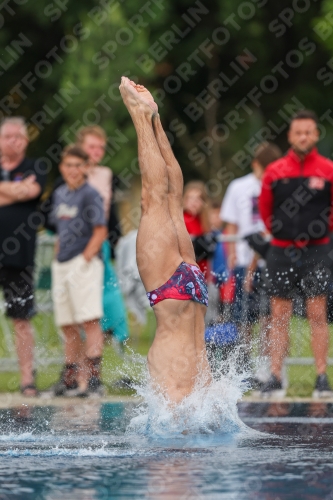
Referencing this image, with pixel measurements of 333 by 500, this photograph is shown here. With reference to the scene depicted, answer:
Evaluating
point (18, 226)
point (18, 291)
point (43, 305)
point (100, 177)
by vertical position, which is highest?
point (100, 177)

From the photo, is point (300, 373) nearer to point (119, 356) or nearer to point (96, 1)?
point (119, 356)

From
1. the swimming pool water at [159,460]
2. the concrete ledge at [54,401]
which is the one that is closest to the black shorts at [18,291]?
the concrete ledge at [54,401]

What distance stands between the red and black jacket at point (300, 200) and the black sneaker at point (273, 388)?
4.05ft

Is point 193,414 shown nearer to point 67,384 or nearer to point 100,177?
point 67,384

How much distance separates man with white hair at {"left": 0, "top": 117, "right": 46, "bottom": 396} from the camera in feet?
37.9

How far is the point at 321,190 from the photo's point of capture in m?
11.4

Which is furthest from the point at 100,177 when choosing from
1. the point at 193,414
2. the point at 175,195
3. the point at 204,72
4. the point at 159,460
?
the point at 204,72

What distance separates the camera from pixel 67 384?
11172 millimetres

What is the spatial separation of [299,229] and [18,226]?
2.54 metres

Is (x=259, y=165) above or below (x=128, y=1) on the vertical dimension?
below

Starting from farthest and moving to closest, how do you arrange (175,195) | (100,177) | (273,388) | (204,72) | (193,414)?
1. (204,72)
2. (100,177)
3. (273,388)
4. (175,195)
5. (193,414)

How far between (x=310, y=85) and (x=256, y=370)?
48.8 ft

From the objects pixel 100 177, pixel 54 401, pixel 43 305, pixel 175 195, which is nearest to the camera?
pixel 175 195

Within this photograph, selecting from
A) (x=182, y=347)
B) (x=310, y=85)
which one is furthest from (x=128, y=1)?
(x=182, y=347)
